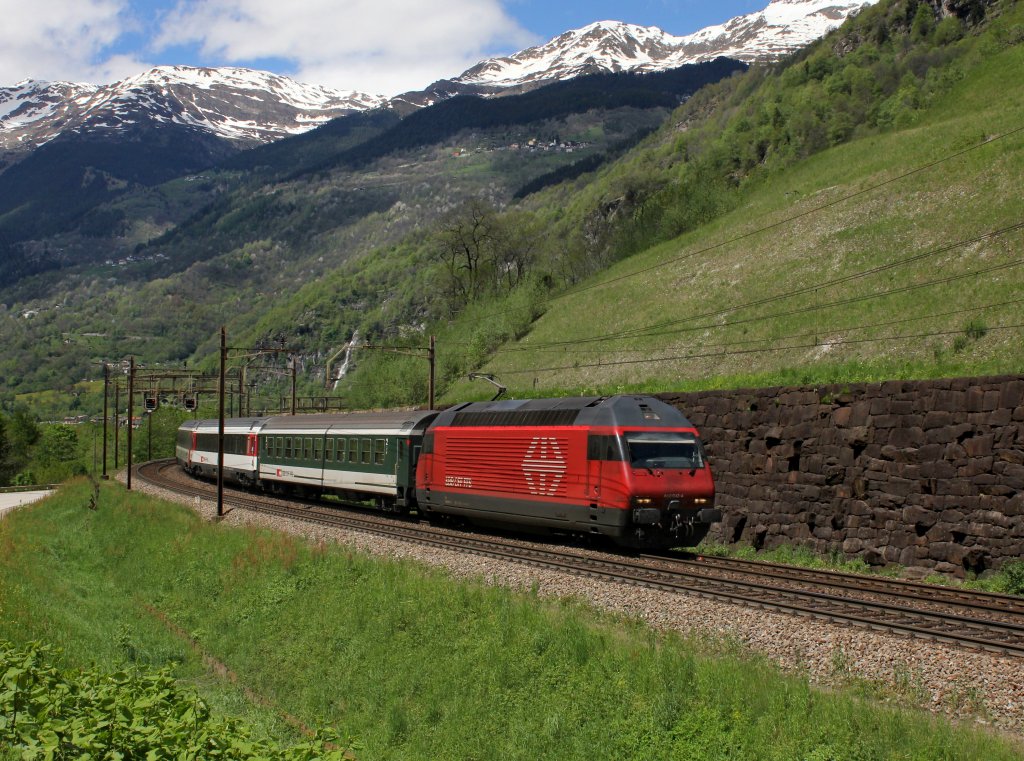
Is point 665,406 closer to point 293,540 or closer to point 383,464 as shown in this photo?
point 293,540

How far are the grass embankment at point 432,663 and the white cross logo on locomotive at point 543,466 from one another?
4.81 metres

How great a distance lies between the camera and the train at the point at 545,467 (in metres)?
23.3

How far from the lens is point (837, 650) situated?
44.0 feet

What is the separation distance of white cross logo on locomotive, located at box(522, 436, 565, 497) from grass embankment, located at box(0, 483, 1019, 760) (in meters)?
4.81

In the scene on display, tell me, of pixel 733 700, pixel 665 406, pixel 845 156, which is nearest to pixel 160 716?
pixel 733 700

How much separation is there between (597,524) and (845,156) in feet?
223

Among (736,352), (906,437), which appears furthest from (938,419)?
(736,352)

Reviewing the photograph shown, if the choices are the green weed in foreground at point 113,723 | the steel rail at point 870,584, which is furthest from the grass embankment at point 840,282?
the green weed in foreground at point 113,723

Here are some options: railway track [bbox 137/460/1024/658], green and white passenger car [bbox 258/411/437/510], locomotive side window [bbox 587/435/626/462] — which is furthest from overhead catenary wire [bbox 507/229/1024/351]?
railway track [bbox 137/460/1024/658]

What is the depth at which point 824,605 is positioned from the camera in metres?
16.7

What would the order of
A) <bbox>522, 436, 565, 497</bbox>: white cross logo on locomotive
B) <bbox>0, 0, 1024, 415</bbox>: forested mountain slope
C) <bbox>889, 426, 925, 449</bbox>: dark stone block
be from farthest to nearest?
1. <bbox>0, 0, 1024, 415</bbox>: forested mountain slope
2. <bbox>522, 436, 565, 497</bbox>: white cross logo on locomotive
3. <bbox>889, 426, 925, 449</bbox>: dark stone block

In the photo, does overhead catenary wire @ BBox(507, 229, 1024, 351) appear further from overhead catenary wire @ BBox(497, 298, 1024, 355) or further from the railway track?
the railway track

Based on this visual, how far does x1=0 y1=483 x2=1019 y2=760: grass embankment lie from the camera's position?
1158 centimetres

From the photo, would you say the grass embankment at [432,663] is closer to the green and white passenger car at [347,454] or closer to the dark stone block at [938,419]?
the green and white passenger car at [347,454]
